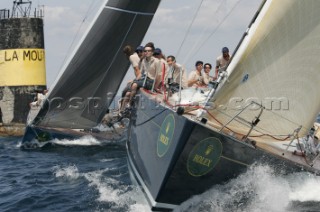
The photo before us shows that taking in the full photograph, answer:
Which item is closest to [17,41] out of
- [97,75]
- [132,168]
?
[97,75]

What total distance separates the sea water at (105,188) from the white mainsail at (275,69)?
3.04 feet

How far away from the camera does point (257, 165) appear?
886 cm

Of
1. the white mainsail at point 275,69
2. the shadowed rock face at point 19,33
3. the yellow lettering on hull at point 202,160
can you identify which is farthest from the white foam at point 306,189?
the shadowed rock face at point 19,33

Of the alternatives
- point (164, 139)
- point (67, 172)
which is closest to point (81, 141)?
point (67, 172)

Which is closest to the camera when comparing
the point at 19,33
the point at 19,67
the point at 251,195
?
the point at 251,195

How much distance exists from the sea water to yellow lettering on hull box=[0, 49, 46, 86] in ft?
37.8

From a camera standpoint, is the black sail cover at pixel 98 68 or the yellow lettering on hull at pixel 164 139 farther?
the black sail cover at pixel 98 68

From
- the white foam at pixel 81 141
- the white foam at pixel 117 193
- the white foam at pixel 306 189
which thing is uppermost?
the white foam at pixel 306 189

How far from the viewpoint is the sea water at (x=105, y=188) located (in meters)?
8.93

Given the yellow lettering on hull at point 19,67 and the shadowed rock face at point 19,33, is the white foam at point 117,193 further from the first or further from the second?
→ the shadowed rock face at point 19,33

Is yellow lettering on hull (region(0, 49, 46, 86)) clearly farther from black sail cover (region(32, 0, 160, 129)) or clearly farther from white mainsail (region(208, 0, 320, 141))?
white mainsail (region(208, 0, 320, 141))

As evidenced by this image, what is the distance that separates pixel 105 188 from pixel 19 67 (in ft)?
61.6

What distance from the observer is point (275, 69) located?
9.19 metres

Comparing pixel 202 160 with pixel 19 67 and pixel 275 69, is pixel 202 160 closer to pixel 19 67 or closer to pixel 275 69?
pixel 275 69
